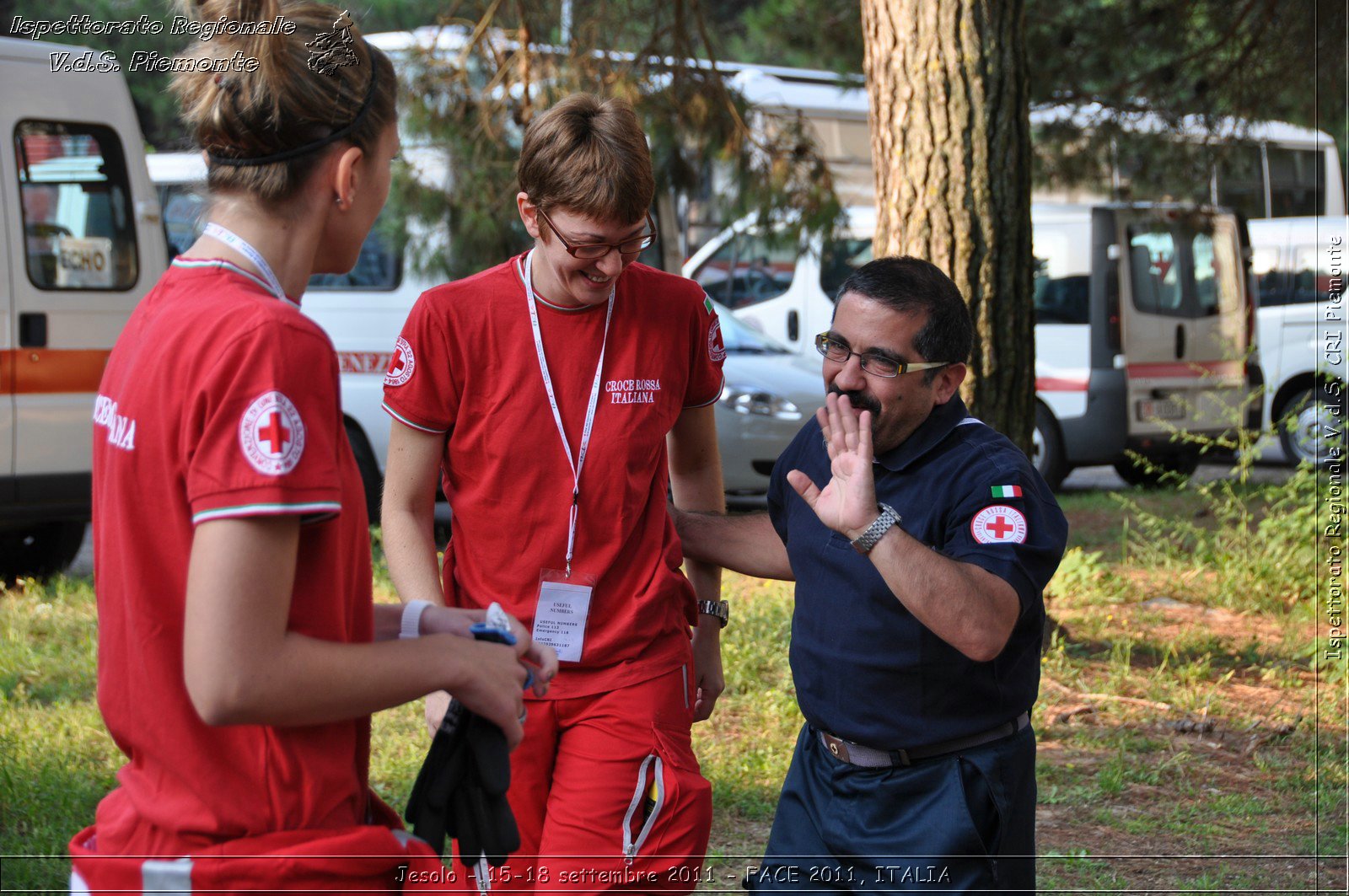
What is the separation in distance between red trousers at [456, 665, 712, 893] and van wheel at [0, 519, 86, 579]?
21.6 feet

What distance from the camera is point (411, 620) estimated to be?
1925 mm

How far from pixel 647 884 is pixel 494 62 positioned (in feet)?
19.5

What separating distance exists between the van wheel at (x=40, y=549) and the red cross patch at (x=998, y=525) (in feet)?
24.0

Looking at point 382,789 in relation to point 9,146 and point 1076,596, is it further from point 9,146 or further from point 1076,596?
point 9,146

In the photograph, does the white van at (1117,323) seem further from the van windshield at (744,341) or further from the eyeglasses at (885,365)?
the eyeglasses at (885,365)

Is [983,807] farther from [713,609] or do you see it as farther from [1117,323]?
[1117,323]

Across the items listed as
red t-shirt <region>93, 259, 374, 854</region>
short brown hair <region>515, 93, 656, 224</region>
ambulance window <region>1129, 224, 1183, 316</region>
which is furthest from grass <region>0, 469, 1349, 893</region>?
ambulance window <region>1129, 224, 1183, 316</region>

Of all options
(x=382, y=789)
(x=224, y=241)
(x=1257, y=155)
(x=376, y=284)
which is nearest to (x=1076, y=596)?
(x=382, y=789)

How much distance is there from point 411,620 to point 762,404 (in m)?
8.00

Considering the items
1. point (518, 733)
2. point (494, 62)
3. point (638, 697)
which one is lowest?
point (638, 697)

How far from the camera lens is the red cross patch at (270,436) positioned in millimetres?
1508

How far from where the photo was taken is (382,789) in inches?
185

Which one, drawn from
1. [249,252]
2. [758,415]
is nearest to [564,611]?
[249,252]

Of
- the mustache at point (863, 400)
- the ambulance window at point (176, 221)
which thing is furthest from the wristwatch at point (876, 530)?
the ambulance window at point (176, 221)
